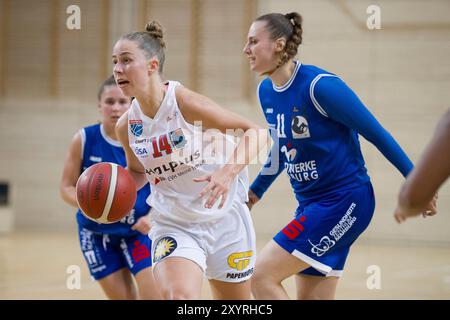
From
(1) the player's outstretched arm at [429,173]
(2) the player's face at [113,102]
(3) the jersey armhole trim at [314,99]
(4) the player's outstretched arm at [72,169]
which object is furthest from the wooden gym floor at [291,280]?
(1) the player's outstretched arm at [429,173]

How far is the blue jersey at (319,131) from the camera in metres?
3.80

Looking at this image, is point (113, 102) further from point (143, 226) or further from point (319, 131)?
point (319, 131)

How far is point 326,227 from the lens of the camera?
394 centimetres

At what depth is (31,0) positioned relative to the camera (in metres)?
13.3

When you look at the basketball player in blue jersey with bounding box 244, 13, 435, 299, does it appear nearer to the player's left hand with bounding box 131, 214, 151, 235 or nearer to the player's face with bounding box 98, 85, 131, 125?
the player's left hand with bounding box 131, 214, 151, 235

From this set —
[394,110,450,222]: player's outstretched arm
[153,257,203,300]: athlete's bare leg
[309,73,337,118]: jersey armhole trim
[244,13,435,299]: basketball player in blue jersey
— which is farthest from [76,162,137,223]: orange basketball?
[394,110,450,222]: player's outstretched arm

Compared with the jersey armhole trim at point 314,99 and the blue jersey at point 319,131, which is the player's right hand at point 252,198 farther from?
the jersey armhole trim at point 314,99

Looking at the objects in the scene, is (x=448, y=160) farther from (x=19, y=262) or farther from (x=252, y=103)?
(x=252, y=103)

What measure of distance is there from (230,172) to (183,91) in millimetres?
632

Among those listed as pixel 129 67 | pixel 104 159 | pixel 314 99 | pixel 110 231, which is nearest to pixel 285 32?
pixel 314 99

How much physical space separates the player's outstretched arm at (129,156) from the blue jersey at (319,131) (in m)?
0.87

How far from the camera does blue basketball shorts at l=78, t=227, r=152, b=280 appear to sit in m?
4.97

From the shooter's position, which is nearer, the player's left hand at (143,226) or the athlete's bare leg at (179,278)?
the athlete's bare leg at (179,278)

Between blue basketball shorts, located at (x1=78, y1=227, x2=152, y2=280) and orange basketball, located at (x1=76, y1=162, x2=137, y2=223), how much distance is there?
1.09 metres
